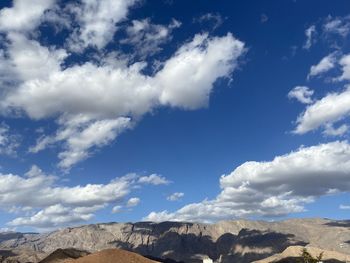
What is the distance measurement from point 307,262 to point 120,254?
47.2 metres

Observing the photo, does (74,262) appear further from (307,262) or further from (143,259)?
(307,262)

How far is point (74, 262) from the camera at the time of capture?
13488 centimetres

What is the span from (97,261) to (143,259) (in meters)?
13.4

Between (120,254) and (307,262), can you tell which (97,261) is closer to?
(120,254)

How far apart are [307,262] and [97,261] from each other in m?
51.9

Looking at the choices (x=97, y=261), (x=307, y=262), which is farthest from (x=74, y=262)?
(x=307, y=262)

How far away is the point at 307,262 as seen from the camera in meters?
129

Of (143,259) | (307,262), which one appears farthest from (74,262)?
(307,262)

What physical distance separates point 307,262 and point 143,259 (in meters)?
42.1

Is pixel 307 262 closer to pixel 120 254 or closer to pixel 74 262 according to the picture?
pixel 120 254

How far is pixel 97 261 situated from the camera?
132000 mm

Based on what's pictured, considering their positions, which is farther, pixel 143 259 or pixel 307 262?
pixel 143 259

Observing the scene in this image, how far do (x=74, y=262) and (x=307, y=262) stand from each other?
58.4 m

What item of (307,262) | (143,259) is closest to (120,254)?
(143,259)
